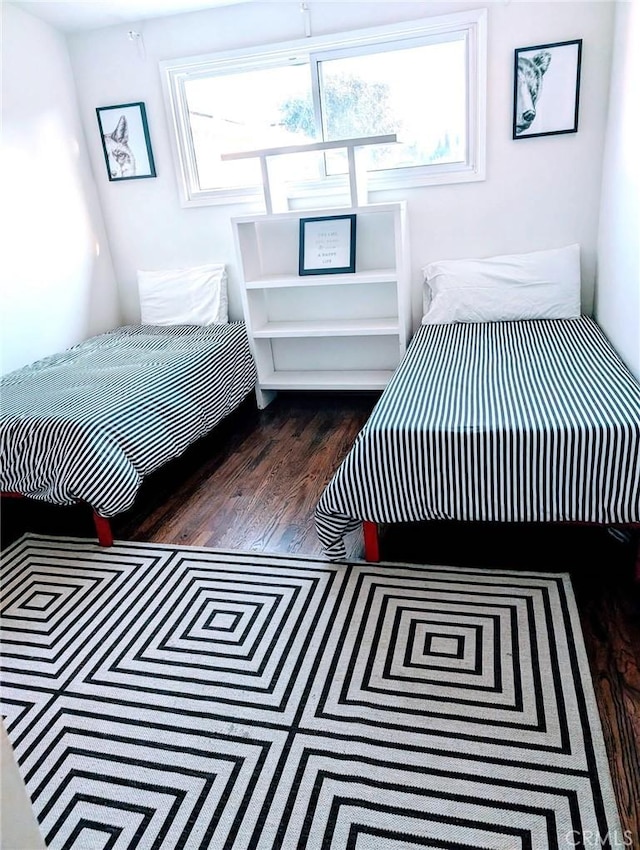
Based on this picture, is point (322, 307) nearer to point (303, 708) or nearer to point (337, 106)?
point (337, 106)

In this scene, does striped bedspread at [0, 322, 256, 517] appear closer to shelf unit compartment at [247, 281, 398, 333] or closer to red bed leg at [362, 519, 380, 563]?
shelf unit compartment at [247, 281, 398, 333]

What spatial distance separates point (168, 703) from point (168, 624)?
31 cm

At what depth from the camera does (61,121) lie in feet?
11.0

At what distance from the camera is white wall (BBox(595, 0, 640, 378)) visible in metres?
2.28

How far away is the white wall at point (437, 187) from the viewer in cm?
281

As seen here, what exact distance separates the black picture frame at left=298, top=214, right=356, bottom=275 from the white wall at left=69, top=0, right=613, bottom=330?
0.95ft

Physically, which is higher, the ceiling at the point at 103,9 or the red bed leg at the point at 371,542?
the ceiling at the point at 103,9

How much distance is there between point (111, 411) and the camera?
2283 mm

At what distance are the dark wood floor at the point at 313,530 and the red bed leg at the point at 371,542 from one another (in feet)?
0.17

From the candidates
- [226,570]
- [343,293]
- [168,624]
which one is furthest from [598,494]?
[343,293]

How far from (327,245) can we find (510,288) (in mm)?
1048

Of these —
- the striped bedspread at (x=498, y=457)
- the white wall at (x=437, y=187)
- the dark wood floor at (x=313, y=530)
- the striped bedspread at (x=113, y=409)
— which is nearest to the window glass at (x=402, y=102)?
the white wall at (x=437, y=187)

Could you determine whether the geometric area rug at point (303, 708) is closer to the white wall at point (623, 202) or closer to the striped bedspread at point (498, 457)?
the striped bedspread at point (498, 457)

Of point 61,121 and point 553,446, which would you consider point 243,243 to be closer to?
point 61,121
